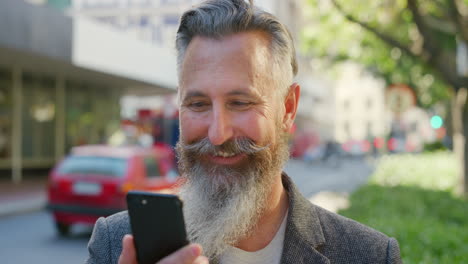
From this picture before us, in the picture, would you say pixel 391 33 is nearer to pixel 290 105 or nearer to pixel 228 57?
pixel 290 105

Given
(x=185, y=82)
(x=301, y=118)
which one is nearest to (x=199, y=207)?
(x=185, y=82)

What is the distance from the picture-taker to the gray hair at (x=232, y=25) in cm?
169

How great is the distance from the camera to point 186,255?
1170mm

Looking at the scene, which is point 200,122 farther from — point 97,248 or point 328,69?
point 328,69

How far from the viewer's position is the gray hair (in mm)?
1690

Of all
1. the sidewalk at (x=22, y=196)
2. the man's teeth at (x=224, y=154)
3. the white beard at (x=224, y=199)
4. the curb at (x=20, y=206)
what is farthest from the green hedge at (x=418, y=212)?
the sidewalk at (x=22, y=196)

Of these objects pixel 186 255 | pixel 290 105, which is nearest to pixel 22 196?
pixel 290 105

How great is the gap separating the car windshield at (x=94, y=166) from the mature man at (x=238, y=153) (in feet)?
25.6

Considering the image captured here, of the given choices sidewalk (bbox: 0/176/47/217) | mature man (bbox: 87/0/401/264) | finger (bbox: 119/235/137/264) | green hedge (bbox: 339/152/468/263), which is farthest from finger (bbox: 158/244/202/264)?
sidewalk (bbox: 0/176/47/217)

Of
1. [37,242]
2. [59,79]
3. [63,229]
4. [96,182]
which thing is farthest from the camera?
[59,79]

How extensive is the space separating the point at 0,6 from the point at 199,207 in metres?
14.1

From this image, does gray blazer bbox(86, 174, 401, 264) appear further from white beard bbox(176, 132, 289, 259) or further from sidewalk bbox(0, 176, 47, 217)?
sidewalk bbox(0, 176, 47, 217)

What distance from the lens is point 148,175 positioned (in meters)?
9.77

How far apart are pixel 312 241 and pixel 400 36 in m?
13.3
